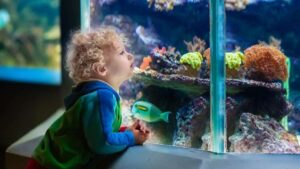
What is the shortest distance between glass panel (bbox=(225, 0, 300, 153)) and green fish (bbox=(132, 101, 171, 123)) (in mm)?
244

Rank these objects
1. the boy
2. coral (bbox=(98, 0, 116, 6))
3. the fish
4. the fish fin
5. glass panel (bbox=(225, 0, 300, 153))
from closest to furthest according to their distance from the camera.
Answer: the boy < glass panel (bbox=(225, 0, 300, 153)) < the fish fin < coral (bbox=(98, 0, 116, 6)) < the fish

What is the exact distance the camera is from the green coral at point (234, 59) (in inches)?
64.6

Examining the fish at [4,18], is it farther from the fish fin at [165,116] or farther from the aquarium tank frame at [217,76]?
the aquarium tank frame at [217,76]

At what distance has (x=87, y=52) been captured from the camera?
5.11 ft

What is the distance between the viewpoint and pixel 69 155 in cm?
155

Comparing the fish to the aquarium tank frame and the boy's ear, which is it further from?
the aquarium tank frame

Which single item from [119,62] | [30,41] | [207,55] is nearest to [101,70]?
[119,62]

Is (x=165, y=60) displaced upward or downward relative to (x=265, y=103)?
upward

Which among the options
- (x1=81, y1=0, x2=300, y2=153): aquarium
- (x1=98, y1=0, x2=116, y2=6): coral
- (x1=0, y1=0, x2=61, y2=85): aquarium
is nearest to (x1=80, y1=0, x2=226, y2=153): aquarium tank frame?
(x1=81, y1=0, x2=300, y2=153): aquarium

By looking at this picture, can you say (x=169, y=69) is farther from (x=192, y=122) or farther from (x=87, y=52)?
(x=87, y=52)

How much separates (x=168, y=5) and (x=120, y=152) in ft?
1.77

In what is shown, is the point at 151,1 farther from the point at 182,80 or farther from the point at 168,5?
the point at 182,80

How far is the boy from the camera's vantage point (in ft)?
4.99

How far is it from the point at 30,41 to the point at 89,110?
6.65 feet
